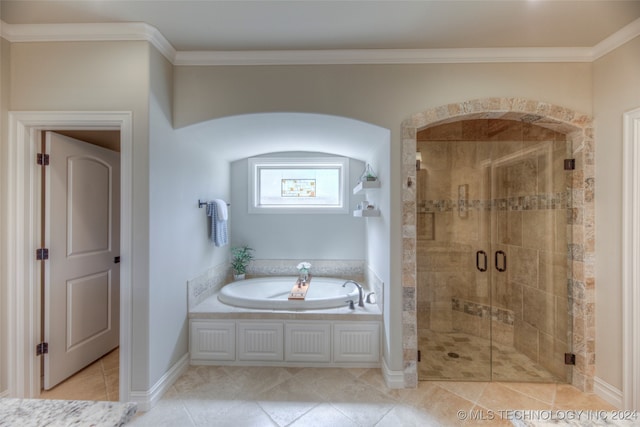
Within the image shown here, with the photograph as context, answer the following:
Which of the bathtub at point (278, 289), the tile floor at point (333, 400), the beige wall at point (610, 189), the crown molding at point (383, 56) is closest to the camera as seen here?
the tile floor at point (333, 400)

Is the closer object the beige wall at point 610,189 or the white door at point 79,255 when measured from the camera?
the beige wall at point 610,189

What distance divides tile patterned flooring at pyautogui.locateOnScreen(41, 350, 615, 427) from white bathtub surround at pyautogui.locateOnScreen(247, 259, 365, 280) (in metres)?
1.32

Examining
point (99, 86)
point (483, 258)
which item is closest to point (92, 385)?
point (99, 86)

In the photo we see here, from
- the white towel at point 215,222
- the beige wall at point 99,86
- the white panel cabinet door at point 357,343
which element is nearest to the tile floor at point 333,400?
the white panel cabinet door at point 357,343

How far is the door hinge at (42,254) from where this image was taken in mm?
2012

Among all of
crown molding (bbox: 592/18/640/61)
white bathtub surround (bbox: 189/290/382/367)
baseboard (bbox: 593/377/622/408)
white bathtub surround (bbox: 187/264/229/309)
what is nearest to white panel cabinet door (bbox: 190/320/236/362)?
white bathtub surround (bbox: 189/290/382/367)

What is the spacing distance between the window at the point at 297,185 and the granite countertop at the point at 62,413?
2.91m

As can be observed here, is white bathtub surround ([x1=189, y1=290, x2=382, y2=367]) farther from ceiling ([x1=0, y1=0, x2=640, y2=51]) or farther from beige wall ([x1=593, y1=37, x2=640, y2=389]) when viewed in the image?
ceiling ([x1=0, y1=0, x2=640, y2=51])

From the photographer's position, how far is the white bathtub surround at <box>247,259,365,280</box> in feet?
11.8

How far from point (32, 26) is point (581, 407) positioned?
4.62 m

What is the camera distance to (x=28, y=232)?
1.96 m

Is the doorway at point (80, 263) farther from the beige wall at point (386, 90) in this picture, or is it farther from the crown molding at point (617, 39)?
the crown molding at point (617, 39)

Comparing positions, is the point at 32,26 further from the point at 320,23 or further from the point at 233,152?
the point at 320,23

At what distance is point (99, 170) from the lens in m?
2.49
